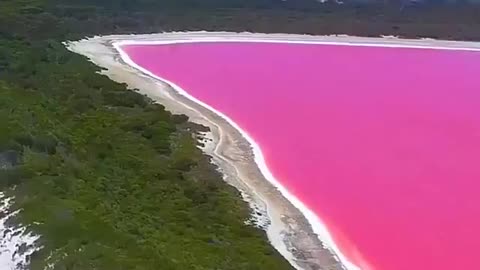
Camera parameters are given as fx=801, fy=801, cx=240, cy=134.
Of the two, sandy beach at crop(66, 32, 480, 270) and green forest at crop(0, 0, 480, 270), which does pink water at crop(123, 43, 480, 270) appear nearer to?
sandy beach at crop(66, 32, 480, 270)

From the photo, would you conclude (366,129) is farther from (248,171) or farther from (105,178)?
(105,178)

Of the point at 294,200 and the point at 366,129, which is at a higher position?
the point at 366,129

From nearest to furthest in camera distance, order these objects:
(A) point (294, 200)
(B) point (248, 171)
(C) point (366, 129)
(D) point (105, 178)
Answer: (D) point (105, 178), (A) point (294, 200), (B) point (248, 171), (C) point (366, 129)

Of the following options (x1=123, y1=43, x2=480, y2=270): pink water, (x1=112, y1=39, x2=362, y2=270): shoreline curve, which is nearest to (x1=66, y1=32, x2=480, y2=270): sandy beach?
(x1=112, y1=39, x2=362, y2=270): shoreline curve

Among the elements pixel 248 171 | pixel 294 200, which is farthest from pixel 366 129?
pixel 294 200

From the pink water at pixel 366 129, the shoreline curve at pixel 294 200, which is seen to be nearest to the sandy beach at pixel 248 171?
the shoreline curve at pixel 294 200

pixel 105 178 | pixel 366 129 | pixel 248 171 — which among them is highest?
pixel 105 178

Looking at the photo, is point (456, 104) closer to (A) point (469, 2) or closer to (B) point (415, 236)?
(B) point (415, 236)
